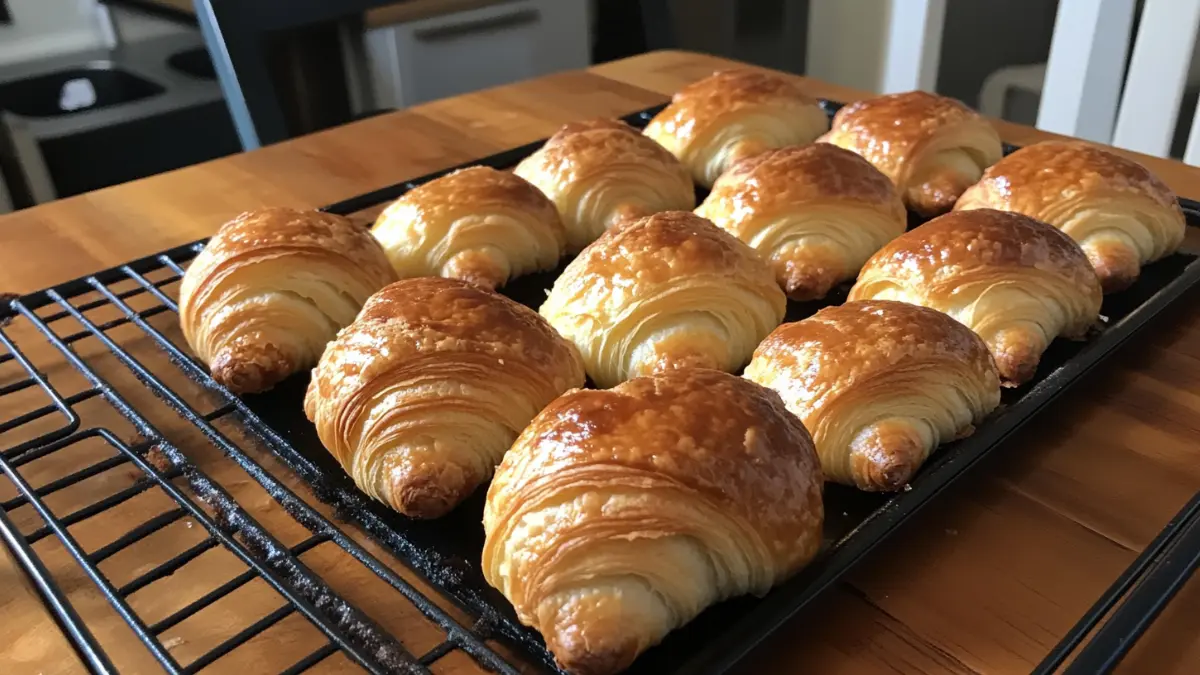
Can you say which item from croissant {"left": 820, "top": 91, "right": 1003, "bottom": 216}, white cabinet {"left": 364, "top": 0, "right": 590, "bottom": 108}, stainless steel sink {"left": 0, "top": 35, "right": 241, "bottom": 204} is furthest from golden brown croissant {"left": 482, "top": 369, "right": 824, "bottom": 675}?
stainless steel sink {"left": 0, "top": 35, "right": 241, "bottom": 204}

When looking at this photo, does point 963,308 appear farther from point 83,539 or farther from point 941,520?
point 83,539

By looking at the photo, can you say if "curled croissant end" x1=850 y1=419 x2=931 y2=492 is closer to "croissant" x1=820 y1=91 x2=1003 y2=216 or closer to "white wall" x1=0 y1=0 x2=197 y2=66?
"croissant" x1=820 y1=91 x2=1003 y2=216

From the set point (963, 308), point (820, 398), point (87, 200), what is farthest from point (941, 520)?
point (87, 200)

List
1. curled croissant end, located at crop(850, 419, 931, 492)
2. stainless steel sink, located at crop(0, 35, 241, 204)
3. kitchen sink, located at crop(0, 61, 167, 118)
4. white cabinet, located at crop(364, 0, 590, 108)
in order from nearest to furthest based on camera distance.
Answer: curled croissant end, located at crop(850, 419, 931, 492) < white cabinet, located at crop(364, 0, 590, 108) < stainless steel sink, located at crop(0, 35, 241, 204) < kitchen sink, located at crop(0, 61, 167, 118)

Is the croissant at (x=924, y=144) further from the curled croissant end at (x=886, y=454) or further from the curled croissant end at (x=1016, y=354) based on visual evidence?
the curled croissant end at (x=886, y=454)

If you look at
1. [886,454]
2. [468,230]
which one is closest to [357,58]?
[468,230]

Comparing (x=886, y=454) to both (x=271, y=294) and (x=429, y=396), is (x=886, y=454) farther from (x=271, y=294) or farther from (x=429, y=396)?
(x=271, y=294)

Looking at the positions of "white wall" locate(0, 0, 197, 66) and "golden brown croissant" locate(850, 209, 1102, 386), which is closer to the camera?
"golden brown croissant" locate(850, 209, 1102, 386)

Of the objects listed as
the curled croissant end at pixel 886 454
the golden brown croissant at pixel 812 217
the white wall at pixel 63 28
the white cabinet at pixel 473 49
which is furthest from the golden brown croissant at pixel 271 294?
the white wall at pixel 63 28
